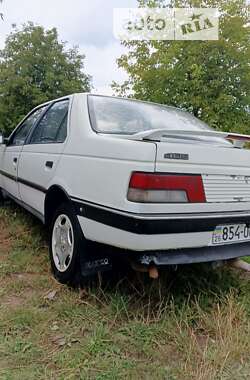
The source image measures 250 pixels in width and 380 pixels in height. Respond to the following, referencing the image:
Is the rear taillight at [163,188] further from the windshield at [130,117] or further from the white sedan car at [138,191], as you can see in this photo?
the windshield at [130,117]

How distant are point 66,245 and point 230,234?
130 centimetres

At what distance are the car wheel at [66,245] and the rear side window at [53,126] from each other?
69 centimetres

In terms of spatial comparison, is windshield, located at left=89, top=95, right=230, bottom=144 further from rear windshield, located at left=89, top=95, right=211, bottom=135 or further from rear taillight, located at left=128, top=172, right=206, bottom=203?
rear taillight, located at left=128, top=172, right=206, bottom=203

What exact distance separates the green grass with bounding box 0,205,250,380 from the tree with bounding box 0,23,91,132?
17554mm

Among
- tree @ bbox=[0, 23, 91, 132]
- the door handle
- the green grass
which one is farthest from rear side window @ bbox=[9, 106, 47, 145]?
tree @ bbox=[0, 23, 91, 132]

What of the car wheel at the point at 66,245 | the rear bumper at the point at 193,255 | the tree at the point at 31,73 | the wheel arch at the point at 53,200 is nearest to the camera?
the rear bumper at the point at 193,255

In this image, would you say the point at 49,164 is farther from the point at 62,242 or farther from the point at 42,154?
the point at 62,242

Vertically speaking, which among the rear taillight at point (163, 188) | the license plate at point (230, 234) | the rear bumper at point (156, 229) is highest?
the rear taillight at point (163, 188)

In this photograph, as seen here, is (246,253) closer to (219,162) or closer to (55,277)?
(219,162)

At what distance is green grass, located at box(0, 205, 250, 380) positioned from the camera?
74.0 inches

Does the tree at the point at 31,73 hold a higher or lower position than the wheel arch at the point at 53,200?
higher

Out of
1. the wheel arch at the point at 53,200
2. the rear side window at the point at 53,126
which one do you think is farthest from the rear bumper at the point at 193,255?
the rear side window at the point at 53,126

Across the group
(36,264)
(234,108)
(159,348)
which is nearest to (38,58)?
(234,108)

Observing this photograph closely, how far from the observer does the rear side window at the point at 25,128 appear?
420cm
